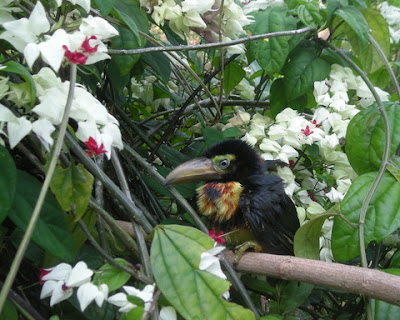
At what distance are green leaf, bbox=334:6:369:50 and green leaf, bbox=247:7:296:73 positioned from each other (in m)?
0.12

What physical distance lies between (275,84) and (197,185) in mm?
298

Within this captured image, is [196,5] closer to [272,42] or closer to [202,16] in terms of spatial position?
[202,16]

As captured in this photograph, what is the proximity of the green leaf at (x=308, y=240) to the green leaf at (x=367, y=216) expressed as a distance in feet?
0.12

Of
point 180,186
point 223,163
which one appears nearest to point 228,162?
point 223,163

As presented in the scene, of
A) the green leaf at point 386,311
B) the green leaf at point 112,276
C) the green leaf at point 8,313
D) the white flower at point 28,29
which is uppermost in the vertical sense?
the white flower at point 28,29

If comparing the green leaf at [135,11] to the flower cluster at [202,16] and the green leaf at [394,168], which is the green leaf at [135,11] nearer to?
the flower cluster at [202,16]

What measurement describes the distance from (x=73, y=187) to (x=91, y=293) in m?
0.14

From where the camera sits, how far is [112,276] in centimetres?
63

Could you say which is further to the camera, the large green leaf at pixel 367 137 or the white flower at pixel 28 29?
the large green leaf at pixel 367 137

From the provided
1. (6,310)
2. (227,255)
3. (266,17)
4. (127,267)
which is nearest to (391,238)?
(227,255)

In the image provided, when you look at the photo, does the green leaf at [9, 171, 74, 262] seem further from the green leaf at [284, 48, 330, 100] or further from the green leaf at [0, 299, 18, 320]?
the green leaf at [284, 48, 330, 100]

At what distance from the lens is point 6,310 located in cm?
62

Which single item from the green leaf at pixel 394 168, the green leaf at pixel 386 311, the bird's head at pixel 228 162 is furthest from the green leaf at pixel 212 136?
the green leaf at pixel 386 311

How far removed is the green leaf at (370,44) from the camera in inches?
40.7
